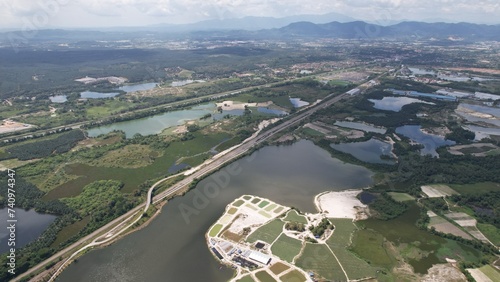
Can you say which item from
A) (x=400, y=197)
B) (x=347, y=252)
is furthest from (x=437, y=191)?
(x=347, y=252)

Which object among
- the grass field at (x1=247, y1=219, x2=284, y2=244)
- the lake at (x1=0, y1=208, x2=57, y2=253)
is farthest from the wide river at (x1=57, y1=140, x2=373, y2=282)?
the lake at (x1=0, y1=208, x2=57, y2=253)

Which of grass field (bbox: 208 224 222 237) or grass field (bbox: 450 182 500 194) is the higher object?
grass field (bbox: 450 182 500 194)

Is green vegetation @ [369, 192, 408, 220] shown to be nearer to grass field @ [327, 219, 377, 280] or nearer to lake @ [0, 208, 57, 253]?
grass field @ [327, 219, 377, 280]

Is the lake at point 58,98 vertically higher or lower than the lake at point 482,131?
lower

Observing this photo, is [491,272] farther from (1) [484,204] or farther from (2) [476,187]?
(2) [476,187]

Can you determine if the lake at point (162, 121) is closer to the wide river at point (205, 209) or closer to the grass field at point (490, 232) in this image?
the wide river at point (205, 209)

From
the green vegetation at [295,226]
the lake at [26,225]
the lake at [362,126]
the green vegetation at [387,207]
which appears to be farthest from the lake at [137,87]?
the green vegetation at [387,207]
